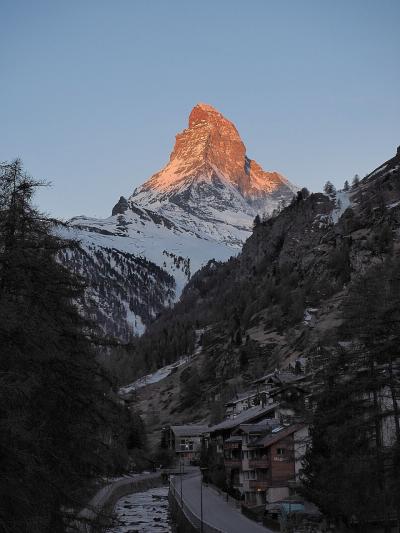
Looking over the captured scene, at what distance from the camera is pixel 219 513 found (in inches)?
2251

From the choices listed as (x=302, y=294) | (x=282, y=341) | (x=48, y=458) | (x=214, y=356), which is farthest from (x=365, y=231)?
(x=48, y=458)

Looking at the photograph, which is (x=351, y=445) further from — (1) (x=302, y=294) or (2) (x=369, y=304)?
(1) (x=302, y=294)

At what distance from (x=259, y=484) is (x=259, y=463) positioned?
2013 mm

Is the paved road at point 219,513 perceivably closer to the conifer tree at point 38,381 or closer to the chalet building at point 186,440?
the conifer tree at point 38,381

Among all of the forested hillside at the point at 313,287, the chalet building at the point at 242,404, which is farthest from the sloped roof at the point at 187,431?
the forested hillside at the point at 313,287

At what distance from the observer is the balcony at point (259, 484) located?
63.0 metres

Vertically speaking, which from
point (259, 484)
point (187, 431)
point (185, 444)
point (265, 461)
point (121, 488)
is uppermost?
point (187, 431)

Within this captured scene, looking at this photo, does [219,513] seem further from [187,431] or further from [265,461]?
[187,431]

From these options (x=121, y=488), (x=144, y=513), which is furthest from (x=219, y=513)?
(x=121, y=488)

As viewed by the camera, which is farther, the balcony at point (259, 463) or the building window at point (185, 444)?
the building window at point (185, 444)

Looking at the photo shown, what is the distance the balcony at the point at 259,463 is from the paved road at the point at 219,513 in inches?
182

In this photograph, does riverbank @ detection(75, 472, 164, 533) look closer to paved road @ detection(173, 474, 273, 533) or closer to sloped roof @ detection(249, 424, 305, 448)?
paved road @ detection(173, 474, 273, 533)

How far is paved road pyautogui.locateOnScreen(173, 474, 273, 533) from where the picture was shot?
48.8m

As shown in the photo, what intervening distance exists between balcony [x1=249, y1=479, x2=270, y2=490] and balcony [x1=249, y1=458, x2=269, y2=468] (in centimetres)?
138
